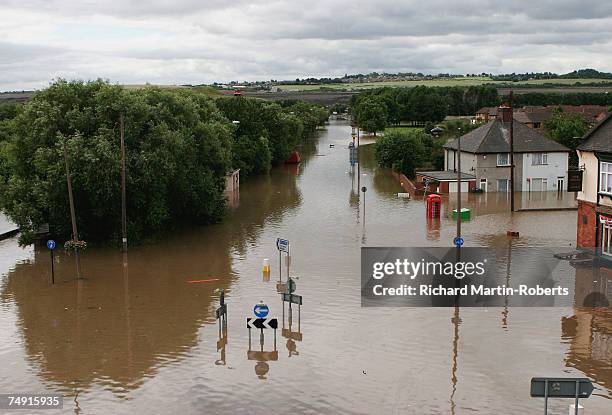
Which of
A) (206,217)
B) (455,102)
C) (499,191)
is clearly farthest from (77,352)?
(455,102)

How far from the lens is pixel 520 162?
169 ft

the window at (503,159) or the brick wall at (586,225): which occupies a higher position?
the window at (503,159)

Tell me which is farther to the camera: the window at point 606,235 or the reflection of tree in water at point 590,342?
the window at point 606,235

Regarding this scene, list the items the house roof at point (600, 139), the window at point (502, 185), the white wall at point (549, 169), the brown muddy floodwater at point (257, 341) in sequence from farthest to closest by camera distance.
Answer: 1. the window at point (502, 185)
2. the white wall at point (549, 169)
3. the house roof at point (600, 139)
4. the brown muddy floodwater at point (257, 341)

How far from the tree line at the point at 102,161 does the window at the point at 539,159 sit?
1005 inches

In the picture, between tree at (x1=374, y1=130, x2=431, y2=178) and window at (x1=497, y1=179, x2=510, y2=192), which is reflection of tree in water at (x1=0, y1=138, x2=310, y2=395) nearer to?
window at (x1=497, y1=179, x2=510, y2=192)

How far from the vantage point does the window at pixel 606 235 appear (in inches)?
A: 1091

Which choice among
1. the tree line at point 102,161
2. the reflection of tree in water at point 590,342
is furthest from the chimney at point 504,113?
the reflection of tree in water at point 590,342

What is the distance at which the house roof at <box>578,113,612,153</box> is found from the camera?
2816 centimetres

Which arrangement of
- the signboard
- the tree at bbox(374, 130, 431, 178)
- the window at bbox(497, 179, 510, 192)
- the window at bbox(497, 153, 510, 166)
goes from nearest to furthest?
the signboard
the window at bbox(497, 153, 510, 166)
the window at bbox(497, 179, 510, 192)
the tree at bbox(374, 130, 431, 178)

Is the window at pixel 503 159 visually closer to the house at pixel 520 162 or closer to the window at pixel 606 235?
the house at pixel 520 162

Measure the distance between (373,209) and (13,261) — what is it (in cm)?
2211

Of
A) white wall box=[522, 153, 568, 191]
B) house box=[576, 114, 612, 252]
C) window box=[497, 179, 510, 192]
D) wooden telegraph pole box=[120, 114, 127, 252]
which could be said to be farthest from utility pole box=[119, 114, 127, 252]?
white wall box=[522, 153, 568, 191]

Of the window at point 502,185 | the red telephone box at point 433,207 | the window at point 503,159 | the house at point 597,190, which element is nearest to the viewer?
the house at point 597,190
